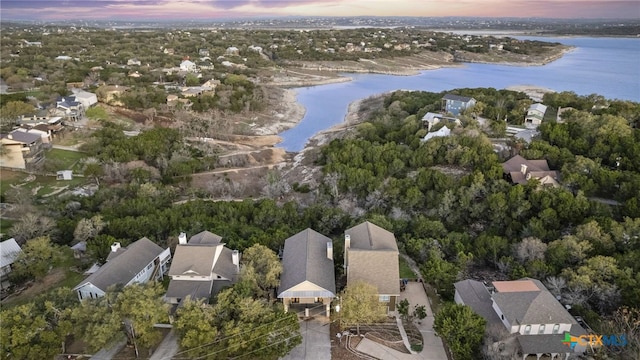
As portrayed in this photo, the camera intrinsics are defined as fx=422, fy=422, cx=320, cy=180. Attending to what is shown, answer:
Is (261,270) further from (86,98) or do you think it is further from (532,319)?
(86,98)

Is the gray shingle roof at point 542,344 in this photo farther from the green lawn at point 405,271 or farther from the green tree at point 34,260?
the green tree at point 34,260

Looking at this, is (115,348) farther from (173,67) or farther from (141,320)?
(173,67)

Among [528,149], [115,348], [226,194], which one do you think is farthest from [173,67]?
[115,348]

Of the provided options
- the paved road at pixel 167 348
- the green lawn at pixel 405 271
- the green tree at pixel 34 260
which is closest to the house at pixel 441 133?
the green lawn at pixel 405 271

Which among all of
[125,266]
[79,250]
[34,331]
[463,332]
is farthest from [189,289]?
[463,332]

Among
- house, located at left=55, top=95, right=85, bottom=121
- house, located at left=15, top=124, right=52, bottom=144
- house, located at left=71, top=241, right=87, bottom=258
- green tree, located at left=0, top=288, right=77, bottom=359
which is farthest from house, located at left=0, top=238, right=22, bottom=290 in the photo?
house, located at left=55, top=95, right=85, bottom=121

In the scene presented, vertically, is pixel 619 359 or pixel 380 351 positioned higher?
pixel 619 359

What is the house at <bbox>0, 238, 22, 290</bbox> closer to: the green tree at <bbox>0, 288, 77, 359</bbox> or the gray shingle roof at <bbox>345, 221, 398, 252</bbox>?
the green tree at <bbox>0, 288, 77, 359</bbox>
